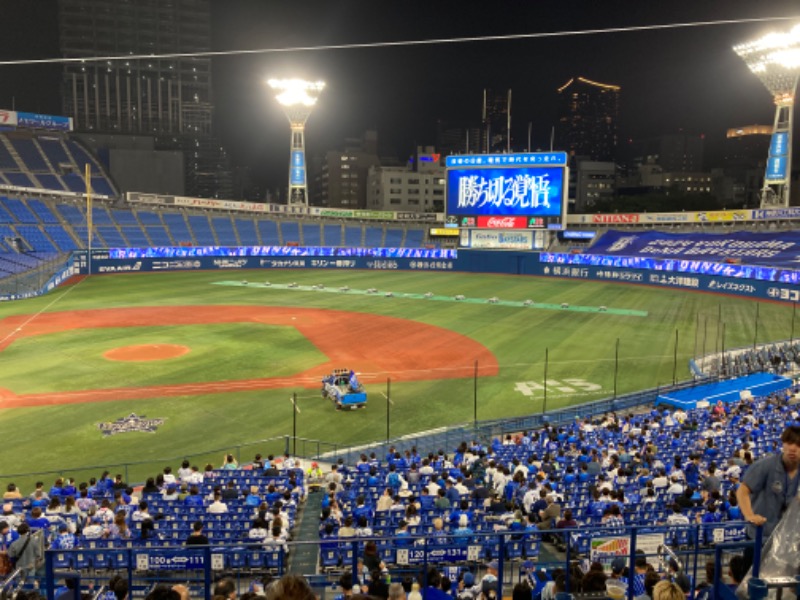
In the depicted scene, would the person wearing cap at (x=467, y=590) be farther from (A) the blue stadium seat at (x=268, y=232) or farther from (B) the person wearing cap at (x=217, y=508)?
(A) the blue stadium seat at (x=268, y=232)

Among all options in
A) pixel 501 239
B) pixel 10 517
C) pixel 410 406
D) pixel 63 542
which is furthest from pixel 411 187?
pixel 63 542

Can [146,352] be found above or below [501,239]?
below

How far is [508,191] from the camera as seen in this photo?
8425 cm

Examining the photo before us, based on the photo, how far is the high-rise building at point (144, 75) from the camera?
155m

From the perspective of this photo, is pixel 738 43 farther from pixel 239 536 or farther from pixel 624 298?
pixel 239 536

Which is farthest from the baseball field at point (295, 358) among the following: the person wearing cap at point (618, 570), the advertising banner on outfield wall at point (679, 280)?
the person wearing cap at point (618, 570)

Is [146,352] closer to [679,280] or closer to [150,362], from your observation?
[150,362]

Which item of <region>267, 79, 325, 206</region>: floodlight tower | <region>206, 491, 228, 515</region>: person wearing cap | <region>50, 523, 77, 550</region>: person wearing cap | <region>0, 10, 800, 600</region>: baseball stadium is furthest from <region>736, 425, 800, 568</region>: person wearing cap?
<region>267, 79, 325, 206</region>: floodlight tower

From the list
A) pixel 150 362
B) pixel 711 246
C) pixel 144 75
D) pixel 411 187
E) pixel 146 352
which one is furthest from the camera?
pixel 411 187

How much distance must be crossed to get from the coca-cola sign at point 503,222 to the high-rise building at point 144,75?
3899 inches

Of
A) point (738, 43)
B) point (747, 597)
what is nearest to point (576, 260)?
point (738, 43)

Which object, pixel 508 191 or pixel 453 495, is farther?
pixel 508 191

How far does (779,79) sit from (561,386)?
67924 millimetres

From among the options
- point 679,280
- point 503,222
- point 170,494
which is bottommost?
point 170,494
